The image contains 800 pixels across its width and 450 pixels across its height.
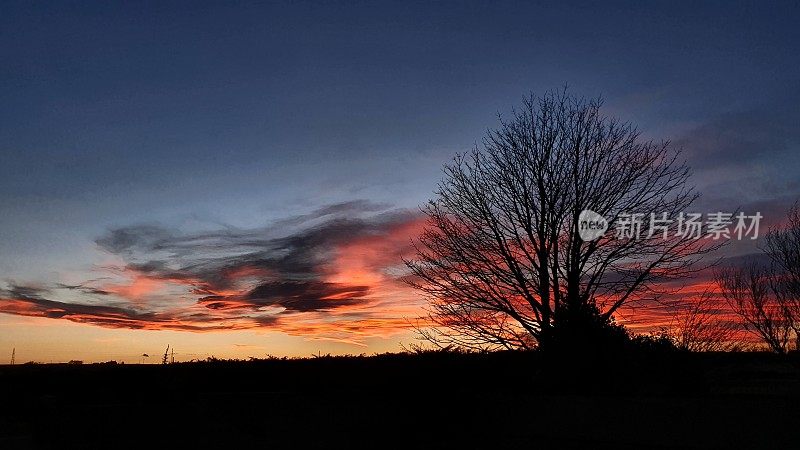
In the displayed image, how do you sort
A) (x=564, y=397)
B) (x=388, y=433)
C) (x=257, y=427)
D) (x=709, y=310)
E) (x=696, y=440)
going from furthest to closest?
1. (x=709, y=310)
2. (x=257, y=427)
3. (x=388, y=433)
4. (x=564, y=397)
5. (x=696, y=440)

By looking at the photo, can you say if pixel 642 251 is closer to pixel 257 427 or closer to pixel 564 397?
pixel 564 397

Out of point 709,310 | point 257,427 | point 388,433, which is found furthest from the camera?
point 709,310

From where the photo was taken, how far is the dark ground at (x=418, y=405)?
27.1 feet

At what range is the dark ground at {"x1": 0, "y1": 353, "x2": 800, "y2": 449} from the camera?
27.1 feet

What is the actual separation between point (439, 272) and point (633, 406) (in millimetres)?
12385

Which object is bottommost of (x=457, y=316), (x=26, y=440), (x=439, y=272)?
(x=26, y=440)

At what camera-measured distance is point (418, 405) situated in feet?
37.5

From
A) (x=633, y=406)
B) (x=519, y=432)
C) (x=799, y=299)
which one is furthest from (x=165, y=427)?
(x=799, y=299)

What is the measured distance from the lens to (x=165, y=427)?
38.6ft

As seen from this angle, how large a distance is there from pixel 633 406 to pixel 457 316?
38.3 feet

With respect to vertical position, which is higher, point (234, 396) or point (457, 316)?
point (457, 316)

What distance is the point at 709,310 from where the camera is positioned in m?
20.5

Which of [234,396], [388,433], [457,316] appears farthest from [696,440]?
Answer: [457,316]

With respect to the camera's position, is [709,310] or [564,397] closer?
[564,397]
